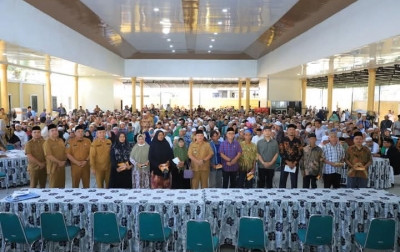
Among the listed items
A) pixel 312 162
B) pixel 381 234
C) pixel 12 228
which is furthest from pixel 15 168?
pixel 381 234

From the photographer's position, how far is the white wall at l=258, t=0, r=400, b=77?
8438mm

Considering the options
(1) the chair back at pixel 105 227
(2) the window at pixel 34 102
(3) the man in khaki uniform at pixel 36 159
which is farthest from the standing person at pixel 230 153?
(2) the window at pixel 34 102

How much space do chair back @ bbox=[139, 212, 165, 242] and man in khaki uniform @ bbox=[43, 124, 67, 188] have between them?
3232 millimetres

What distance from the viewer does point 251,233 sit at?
462 cm

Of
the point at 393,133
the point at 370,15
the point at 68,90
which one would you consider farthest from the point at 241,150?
the point at 68,90

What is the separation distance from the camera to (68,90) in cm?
3266

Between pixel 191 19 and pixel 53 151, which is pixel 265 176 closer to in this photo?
pixel 53 151

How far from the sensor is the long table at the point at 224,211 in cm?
509

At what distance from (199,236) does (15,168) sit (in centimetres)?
688

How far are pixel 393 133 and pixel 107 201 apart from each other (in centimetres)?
1348

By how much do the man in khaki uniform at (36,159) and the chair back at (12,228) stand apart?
8.61 feet

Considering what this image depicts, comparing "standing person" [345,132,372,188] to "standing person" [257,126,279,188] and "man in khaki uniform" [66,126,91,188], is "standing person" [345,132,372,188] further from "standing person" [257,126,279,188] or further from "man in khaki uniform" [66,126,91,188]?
"man in khaki uniform" [66,126,91,188]

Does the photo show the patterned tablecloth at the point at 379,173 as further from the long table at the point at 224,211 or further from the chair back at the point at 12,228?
the chair back at the point at 12,228

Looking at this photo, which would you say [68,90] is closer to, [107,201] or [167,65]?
[167,65]
